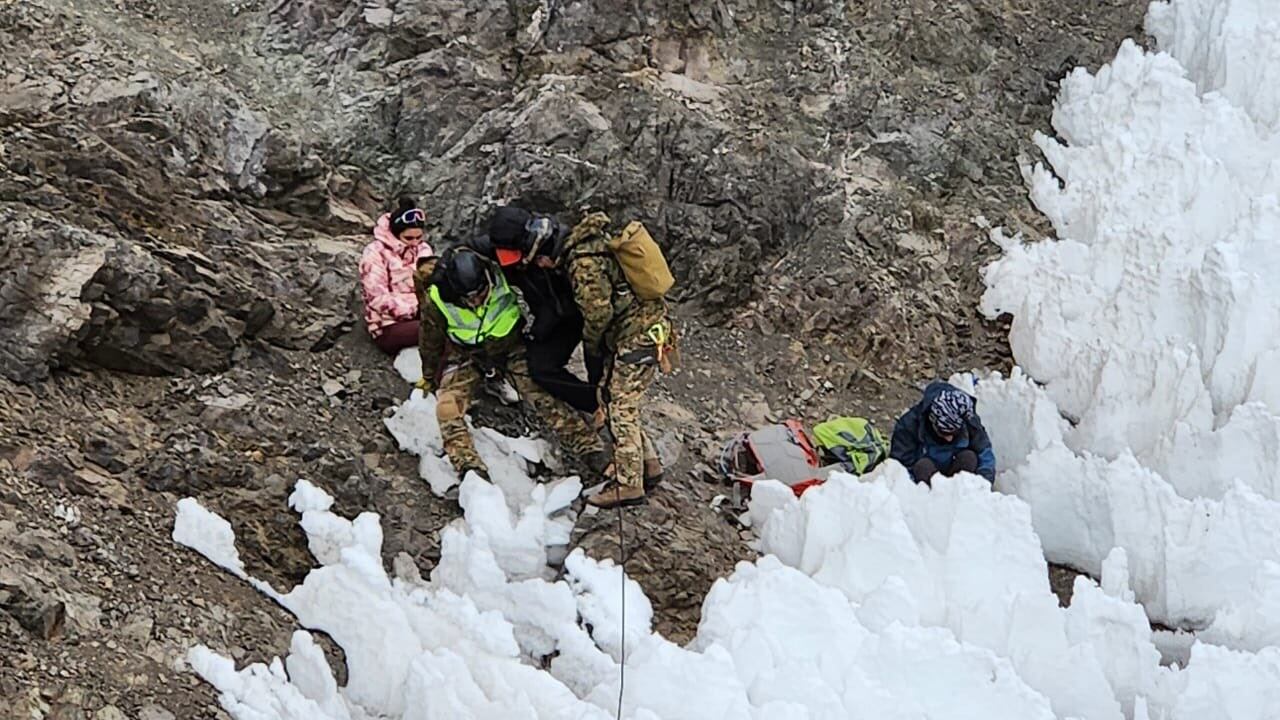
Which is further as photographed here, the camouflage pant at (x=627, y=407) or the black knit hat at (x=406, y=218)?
the black knit hat at (x=406, y=218)

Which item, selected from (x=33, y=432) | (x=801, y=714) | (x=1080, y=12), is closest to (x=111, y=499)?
(x=33, y=432)

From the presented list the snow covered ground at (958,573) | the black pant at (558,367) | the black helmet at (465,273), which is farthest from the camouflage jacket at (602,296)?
the snow covered ground at (958,573)

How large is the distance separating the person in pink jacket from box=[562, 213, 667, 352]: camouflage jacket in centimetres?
156

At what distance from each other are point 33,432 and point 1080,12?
9158 millimetres

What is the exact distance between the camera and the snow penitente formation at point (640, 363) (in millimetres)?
4746

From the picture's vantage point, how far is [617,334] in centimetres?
552

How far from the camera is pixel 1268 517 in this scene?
555 centimetres

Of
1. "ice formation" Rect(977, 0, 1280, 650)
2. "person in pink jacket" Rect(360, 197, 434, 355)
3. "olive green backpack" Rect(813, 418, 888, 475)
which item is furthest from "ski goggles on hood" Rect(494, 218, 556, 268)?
"ice formation" Rect(977, 0, 1280, 650)

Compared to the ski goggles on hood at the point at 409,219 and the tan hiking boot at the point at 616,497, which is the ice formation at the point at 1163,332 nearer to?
the tan hiking boot at the point at 616,497

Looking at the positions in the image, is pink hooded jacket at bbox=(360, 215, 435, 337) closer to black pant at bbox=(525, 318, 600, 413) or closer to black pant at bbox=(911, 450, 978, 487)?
black pant at bbox=(525, 318, 600, 413)

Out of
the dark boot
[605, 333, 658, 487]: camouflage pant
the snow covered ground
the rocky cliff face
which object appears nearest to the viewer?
the snow covered ground

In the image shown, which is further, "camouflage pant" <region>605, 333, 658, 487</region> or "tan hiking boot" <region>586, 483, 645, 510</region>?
"tan hiking boot" <region>586, 483, 645, 510</region>

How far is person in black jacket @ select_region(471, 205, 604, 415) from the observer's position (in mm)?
5316

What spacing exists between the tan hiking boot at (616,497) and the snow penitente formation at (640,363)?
0.02 m
